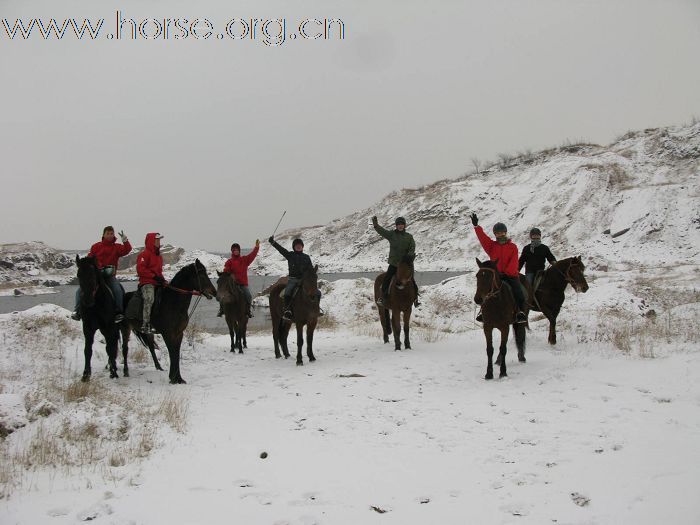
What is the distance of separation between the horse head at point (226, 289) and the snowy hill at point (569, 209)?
32.2 meters

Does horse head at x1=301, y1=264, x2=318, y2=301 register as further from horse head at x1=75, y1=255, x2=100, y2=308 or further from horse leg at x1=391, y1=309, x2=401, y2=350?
horse head at x1=75, y1=255, x2=100, y2=308

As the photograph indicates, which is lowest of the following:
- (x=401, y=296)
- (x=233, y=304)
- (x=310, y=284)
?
(x=233, y=304)

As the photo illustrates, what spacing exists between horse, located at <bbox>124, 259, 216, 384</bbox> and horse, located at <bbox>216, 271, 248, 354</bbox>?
2907mm

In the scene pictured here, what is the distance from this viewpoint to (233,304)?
481 inches

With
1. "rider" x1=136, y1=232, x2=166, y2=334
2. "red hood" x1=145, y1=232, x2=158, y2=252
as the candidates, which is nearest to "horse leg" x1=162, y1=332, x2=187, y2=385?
"rider" x1=136, y1=232, x2=166, y2=334

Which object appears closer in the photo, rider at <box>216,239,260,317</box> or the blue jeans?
the blue jeans

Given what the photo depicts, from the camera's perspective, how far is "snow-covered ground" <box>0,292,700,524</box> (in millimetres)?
4059

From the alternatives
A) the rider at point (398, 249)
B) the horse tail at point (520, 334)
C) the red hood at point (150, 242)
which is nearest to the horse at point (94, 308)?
the red hood at point (150, 242)

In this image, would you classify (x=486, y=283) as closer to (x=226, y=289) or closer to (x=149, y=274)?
(x=149, y=274)

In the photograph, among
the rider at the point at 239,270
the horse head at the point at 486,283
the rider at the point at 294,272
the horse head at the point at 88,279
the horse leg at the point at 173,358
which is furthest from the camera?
the rider at the point at 239,270

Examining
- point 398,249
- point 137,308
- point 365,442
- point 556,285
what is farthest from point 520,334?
point 137,308

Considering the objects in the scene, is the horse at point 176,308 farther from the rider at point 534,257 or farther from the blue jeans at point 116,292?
the rider at point 534,257

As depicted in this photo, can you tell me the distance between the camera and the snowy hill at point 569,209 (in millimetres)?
43125

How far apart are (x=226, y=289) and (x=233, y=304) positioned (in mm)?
433
